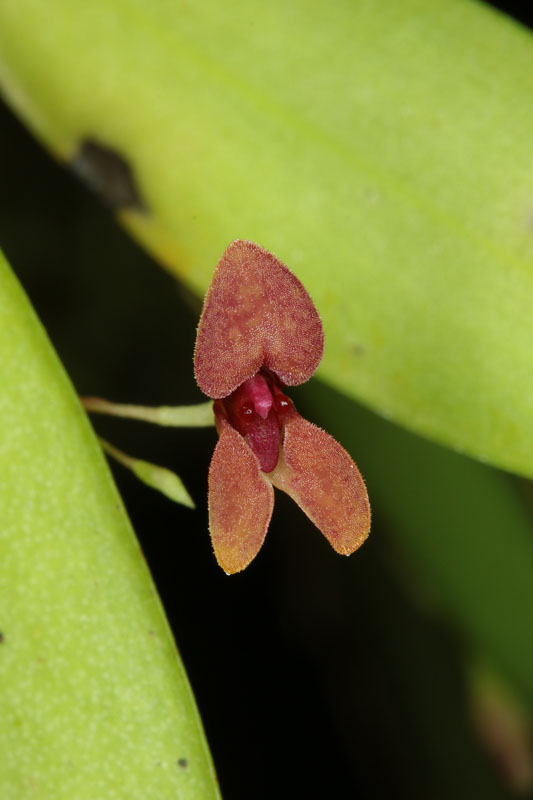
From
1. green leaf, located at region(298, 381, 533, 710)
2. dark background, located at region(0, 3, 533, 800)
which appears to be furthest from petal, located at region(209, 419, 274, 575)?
dark background, located at region(0, 3, 533, 800)

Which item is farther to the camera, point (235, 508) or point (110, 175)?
point (110, 175)

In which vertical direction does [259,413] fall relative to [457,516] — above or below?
above

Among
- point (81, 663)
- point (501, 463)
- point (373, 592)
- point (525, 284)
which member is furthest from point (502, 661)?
point (81, 663)

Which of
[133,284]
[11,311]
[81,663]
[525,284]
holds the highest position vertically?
[525,284]

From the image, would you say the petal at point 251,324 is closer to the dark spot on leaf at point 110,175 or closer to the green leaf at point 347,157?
the green leaf at point 347,157

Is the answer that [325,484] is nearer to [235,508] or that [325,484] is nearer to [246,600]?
[235,508]

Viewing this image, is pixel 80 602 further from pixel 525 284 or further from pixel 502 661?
pixel 502 661

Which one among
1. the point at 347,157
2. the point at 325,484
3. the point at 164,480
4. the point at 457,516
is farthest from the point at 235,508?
the point at 457,516
